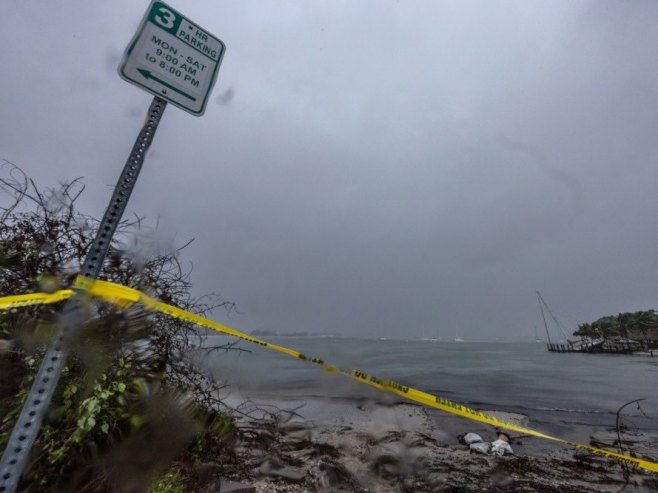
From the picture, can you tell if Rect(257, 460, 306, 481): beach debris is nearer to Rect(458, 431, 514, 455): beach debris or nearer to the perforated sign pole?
Rect(458, 431, 514, 455): beach debris

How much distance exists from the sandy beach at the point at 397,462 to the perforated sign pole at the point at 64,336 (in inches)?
145

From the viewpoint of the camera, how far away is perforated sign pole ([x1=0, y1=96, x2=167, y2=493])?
0.84 m

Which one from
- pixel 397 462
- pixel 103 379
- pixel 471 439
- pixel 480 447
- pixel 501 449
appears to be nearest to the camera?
pixel 103 379

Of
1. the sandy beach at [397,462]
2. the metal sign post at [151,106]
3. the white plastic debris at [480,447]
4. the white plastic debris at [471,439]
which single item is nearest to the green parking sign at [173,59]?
the metal sign post at [151,106]

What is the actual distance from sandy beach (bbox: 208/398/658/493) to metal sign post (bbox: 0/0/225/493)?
12.2 feet

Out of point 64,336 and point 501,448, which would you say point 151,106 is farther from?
point 501,448

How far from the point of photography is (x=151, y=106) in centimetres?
122

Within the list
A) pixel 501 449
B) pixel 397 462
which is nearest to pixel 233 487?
pixel 397 462

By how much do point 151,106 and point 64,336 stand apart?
2.89 feet

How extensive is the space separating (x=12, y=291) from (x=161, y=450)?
198 centimetres

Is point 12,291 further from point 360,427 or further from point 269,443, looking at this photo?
point 360,427

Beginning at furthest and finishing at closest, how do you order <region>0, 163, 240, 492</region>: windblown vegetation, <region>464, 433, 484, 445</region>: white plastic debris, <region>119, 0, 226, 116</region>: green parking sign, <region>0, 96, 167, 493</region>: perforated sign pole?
1. <region>464, 433, 484, 445</region>: white plastic debris
2. <region>0, 163, 240, 492</region>: windblown vegetation
3. <region>119, 0, 226, 116</region>: green parking sign
4. <region>0, 96, 167, 493</region>: perforated sign pole

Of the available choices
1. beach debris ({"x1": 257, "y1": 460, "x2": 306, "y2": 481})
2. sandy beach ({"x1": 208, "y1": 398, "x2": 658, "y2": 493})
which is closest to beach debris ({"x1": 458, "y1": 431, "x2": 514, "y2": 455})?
sandy beach ({"x1": 208, "y1": 398, "x2": 658, "y2": 493})

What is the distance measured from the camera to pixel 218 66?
1398mm
